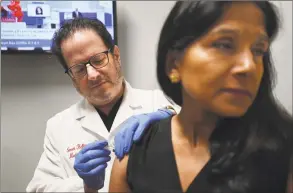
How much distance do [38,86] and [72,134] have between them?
0.36 ft

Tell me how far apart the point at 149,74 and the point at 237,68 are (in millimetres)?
168

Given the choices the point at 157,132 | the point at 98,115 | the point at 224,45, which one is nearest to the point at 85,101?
the point at 98,115

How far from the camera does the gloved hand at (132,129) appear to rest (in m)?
0.55

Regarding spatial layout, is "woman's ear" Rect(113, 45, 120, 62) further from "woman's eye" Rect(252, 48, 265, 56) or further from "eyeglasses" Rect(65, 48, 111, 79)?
"woman's eye" Rect(252, 48, 265, 56)

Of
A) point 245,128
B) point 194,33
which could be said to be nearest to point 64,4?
point 194,33

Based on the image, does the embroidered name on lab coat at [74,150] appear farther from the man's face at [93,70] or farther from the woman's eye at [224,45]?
the woman's eye at [224,45]

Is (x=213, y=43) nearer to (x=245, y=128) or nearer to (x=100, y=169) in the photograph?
(x=245, y=128)

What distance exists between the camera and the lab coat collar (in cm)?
58

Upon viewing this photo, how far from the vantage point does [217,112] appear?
0.50m

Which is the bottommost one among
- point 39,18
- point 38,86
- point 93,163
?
point 93,163

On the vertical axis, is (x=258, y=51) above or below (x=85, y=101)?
above

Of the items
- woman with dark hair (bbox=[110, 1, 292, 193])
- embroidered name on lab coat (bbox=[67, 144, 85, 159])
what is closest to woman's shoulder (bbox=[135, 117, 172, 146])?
woman with dark hair (bbox=[110, 1, 292, 193])

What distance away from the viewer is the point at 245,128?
51 centimetres

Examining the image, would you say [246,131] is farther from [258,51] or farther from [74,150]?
[74,150]
